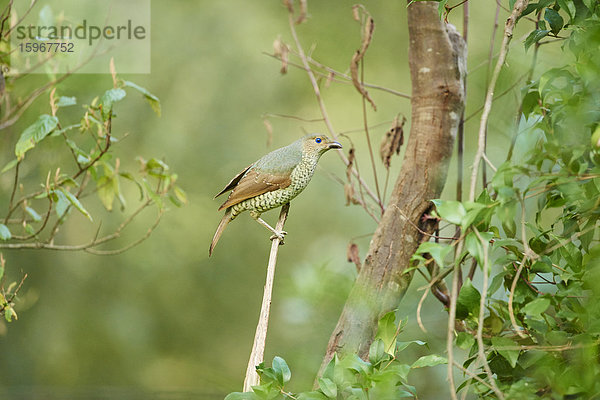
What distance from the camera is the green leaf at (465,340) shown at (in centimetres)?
89

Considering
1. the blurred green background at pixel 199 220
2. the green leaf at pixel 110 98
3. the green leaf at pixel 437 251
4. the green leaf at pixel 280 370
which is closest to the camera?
the green leaf at pixel 437 251

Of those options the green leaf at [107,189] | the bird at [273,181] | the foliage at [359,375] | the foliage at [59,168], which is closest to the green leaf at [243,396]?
the foliage at [359,375]

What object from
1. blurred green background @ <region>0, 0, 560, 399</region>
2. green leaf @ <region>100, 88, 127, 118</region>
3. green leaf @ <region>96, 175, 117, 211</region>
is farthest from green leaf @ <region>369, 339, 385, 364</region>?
blurred green background @ <region>0, 0, 560, 399</region>

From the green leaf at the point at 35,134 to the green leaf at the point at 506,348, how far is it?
42.9 inches

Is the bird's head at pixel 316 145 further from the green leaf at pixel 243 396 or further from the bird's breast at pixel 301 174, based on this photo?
the green leaf at pixel 243 396

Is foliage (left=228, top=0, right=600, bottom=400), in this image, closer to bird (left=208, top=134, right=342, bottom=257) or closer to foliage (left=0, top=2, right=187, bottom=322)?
bird (left=208, top=134, right=342, bottom=257)

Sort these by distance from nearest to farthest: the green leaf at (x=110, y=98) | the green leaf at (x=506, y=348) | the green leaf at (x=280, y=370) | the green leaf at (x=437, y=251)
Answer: the green leaf at (x=437, y=251)
the green leaf at (x=506, y=348)
the green leaf at (x=280, y=370)
the green leaf at (x=110, y=98)

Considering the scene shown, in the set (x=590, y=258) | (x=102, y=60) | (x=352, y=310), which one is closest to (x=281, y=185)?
(x=352, y=310)

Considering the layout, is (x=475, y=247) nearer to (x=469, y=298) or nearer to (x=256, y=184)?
(x=469, y=298)

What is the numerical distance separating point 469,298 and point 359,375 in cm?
23

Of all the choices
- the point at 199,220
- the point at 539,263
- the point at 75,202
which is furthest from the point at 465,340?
the point at 199,220

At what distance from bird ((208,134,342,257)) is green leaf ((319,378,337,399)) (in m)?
0.30

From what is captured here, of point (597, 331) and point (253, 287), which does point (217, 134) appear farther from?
point (597, 331)

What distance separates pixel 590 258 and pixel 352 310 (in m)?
0.55
